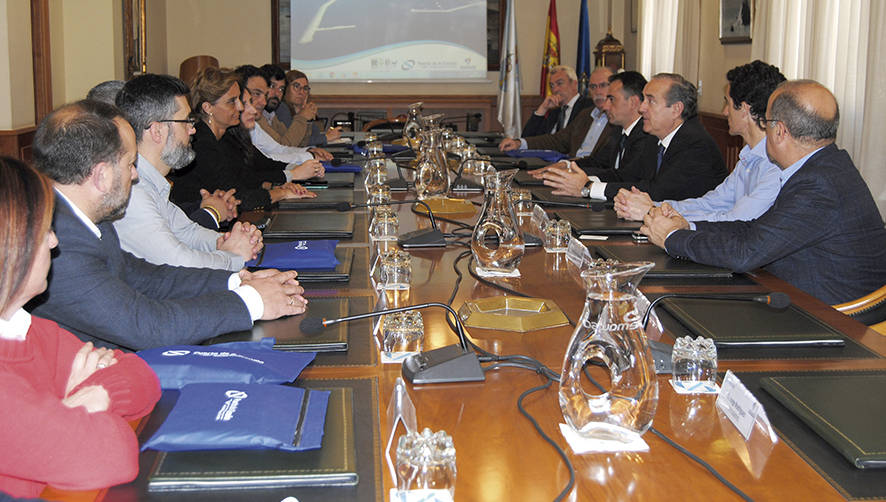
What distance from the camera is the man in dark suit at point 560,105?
6777mm

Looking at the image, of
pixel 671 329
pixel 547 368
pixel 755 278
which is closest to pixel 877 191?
pixel 755 278

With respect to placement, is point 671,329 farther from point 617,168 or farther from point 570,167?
point 617,168

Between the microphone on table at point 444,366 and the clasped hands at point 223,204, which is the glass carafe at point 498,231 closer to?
the microphone on table at point 444,366

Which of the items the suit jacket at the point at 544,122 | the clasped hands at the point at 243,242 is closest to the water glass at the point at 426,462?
the clasped hands at the point at 243,242

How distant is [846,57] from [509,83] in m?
4.94

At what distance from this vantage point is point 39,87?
5852 millimetres

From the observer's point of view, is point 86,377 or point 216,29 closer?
point 86,377

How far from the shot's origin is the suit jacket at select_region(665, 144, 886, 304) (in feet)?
7.60

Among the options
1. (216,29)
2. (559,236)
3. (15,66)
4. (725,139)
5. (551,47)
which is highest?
(216,29)

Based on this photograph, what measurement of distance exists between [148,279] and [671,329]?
1286 mm

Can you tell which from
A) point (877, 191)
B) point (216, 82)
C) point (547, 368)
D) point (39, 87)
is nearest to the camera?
point (547, 368)

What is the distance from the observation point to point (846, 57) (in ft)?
15.1

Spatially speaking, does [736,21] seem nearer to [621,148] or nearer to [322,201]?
[621,148]

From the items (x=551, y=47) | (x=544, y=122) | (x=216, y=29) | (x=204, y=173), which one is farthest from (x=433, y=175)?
(x=216, y=29)
